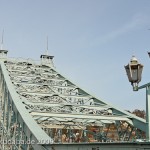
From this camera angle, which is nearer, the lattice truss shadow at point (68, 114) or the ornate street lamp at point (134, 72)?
the ornate street lamp at point (134, 72)

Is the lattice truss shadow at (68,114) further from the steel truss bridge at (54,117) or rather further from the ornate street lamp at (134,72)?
the ornate street lamp at (134,72)

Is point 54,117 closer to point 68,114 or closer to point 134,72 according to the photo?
point 68,114

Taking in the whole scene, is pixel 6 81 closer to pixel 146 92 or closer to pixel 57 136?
pixel 57 136

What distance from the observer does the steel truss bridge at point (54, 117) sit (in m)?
12.9

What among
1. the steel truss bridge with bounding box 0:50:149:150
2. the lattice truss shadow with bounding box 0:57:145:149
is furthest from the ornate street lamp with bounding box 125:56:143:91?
the lattice truss shadow with bounding box 0:57:145:149

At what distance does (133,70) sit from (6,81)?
19393 mm

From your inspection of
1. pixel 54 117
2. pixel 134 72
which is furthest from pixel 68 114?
pixel 134 72

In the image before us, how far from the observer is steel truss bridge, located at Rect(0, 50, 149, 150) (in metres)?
12.9

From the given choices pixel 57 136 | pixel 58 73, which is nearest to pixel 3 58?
pixel 58 73

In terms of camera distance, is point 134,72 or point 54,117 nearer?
point 134,72

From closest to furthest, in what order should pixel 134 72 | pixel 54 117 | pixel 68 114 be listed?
1. pixel 134 72
2. pixel 54 117
3. pixel 68 114

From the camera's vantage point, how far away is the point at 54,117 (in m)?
17.9

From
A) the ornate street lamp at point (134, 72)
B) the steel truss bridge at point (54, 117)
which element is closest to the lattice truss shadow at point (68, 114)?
the steel truss bridge at point (54, 117)

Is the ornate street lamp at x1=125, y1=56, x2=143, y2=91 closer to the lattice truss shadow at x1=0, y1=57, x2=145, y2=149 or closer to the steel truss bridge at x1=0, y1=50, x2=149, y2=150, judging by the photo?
the steel truss bridge at x1=0, y1=50, x2=149, y2=150
